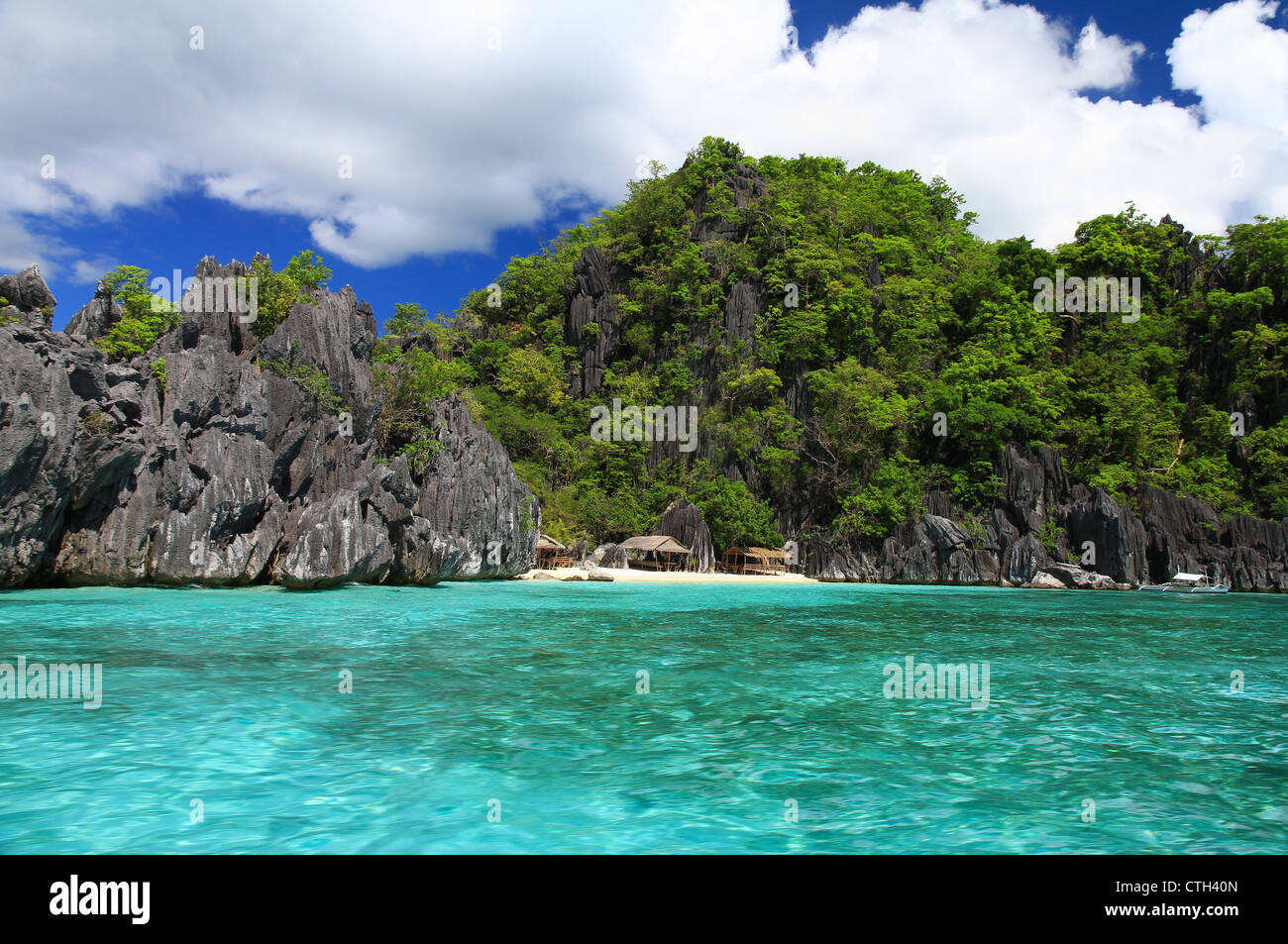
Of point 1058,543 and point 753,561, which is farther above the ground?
point 1058,543

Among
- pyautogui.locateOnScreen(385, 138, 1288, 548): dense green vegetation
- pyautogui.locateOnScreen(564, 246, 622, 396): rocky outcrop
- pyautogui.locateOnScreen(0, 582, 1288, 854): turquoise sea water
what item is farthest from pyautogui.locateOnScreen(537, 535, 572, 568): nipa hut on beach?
pyautogui.locateOnScreen(0, 582, 1288, 854): turquoise sea water

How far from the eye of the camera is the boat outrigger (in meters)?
31.9

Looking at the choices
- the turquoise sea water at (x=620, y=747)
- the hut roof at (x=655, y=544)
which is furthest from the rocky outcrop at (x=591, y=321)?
the turquoise sea water at (x=620, y=747)

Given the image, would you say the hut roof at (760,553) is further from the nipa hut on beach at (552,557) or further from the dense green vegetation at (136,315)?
the dense green vegetation at (136,315)

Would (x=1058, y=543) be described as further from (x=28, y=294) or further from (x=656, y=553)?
(x=28, y=294)

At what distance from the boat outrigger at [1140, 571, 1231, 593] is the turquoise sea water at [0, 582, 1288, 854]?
75.5 feet

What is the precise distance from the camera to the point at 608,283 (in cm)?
4881

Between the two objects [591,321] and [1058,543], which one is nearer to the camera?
[1058,543]

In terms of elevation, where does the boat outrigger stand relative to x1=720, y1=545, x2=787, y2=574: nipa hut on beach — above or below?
below

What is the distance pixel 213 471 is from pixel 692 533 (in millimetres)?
23079

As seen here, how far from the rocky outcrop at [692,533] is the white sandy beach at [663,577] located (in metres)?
1.13

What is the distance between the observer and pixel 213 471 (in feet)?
69.5

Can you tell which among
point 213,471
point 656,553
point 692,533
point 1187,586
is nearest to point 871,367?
point 692,533

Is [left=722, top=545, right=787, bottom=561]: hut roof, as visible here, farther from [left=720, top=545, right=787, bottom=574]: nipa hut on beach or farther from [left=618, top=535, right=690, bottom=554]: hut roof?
[left=618, top=535, right=690, bottom=554]: hut roof
